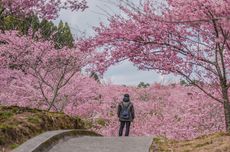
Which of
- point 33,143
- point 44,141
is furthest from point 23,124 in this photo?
point 33,143

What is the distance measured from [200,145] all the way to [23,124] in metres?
4.15

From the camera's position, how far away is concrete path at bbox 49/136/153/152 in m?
10.2

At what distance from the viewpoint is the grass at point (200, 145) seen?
31.6 ft

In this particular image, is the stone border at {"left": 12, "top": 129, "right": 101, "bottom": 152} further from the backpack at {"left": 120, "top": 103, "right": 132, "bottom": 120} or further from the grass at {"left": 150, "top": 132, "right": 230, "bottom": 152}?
the backpack at {"left": 120, "top": 103, "right": 132, "bottom": 120}

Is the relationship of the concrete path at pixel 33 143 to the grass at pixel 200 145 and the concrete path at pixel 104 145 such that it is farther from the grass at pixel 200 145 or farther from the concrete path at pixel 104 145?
the grass at pixel 200 145

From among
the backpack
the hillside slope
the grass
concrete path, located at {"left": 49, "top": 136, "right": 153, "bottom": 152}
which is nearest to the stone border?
concrete path, located at {"left": 49, "top": 136, "right": 153, "bottom": 152}

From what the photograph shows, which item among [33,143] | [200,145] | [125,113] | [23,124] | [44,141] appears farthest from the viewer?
[125,113]

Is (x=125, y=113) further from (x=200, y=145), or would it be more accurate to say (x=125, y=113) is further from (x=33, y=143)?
(x=33, y=143)

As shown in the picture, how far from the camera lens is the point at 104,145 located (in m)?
11.1

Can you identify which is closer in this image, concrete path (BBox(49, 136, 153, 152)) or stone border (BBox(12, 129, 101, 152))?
stone border (BBox(12, 129, 101, 152))

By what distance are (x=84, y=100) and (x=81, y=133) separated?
1638 cm

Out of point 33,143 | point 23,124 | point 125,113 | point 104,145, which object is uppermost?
point 125,113

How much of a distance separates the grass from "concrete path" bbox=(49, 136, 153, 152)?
0.31 metres

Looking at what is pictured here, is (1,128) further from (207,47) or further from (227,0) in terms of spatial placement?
(207,47)
